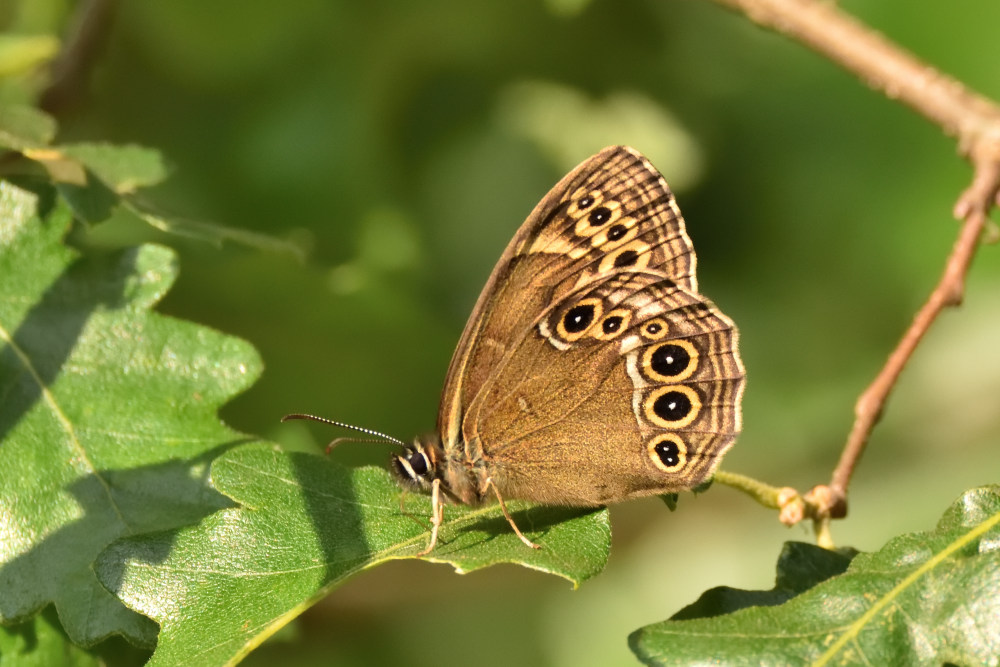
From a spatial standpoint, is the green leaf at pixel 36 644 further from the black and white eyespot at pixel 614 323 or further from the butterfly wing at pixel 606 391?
the black and white eyespot at pixel 614 323

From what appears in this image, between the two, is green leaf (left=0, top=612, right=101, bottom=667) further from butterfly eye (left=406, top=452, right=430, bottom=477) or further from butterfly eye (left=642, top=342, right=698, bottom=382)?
butterfly eye (left=642, top=342, right=698, bottom=382)

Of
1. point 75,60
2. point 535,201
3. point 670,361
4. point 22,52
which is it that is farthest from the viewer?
point 535,201

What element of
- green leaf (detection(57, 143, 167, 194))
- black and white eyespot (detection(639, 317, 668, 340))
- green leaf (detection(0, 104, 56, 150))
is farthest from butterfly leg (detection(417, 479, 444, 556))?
green leaf (detection(0, 104, 56, 150))

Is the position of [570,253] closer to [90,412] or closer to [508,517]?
[508,517]

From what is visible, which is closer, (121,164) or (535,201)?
(121,164)

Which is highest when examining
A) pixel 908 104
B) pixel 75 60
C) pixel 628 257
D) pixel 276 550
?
pixel 908 104

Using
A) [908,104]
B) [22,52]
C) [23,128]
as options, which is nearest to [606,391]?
[908,104]

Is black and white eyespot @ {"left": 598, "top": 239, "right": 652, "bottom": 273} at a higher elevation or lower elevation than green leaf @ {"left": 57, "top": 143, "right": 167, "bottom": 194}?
→ higher

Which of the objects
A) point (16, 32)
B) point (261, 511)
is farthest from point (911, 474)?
point (16, 32)
